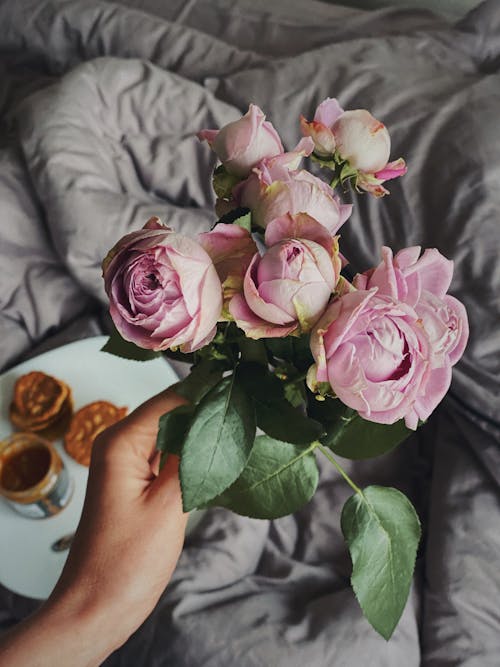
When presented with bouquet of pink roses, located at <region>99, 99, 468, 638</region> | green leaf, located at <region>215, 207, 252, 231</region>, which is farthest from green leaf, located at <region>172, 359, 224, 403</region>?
green leaf, located at <region>215, 207, 252, 231</region>

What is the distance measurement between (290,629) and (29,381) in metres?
0.43

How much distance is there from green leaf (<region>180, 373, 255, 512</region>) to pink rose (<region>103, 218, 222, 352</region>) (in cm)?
7

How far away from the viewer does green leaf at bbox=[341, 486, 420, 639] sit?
1.26 feet

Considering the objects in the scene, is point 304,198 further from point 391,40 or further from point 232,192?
point 391,40

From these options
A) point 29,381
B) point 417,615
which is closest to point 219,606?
point 417,615

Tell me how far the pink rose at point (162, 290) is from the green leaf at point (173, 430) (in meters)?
0.12

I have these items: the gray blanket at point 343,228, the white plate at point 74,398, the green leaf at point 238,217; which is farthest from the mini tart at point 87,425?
the green leaf at point 238,217

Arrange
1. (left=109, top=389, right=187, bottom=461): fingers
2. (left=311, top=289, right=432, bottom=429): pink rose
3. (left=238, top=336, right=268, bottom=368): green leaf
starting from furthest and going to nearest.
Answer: (left=109, top=389, right=187, bottom=461): fingers
(left=238, top=336, right=268, bottom=368): green leaf
(left=311, top=289, right=432, bottom=429): pink rose

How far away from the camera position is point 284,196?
1.01 feet

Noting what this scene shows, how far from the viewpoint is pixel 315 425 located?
1.20ft

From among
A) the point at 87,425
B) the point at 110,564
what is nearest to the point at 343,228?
the point at 87,425

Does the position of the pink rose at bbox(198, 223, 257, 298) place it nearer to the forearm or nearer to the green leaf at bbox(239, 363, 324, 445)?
the green leaf at bbox(239, 363, 324, 445)

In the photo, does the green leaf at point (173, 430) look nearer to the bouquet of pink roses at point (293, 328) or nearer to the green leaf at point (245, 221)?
the bouquet of pink roses at point (293, 328)

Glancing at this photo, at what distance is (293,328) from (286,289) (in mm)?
25
